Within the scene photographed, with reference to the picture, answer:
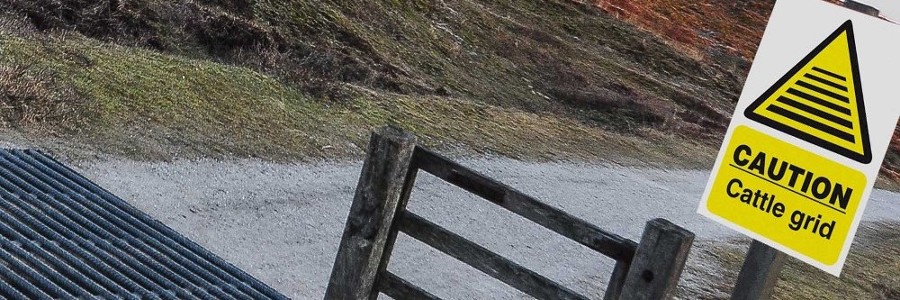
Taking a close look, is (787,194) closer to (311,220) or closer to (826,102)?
(826,102)

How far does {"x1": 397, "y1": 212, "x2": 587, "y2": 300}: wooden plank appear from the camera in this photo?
4.54 metres

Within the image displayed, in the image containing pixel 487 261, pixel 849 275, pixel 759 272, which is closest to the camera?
pixel 759 272

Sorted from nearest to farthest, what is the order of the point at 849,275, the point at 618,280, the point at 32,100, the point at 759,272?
the point at 759,272
the point at 618,280
the point at 32,100
the point at 849,275

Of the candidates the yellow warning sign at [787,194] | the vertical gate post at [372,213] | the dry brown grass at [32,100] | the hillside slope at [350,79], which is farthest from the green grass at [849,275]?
the yellow warning sign at [787,194]

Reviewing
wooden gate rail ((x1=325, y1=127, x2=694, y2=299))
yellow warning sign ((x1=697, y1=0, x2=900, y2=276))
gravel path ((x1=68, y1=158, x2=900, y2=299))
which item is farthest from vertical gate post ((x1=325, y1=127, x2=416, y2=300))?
gravel path ((x1=68, y1=158, x2=900, y2=299))

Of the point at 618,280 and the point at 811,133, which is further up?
the point at 811,133

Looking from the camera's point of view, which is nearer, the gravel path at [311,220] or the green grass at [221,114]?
the gravel path at [311,220]

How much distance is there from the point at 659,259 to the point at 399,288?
1.25m

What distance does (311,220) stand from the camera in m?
8.41

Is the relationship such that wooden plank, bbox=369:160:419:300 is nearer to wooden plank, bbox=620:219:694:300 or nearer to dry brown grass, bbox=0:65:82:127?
wooden plank, bbox=620:219:694:300

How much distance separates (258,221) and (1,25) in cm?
432

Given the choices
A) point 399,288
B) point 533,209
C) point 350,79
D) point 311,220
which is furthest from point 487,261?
point 350,79

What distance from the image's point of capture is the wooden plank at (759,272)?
3256 mm

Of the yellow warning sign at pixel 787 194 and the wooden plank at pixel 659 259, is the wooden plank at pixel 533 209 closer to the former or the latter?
the wooden plank at pixel 659 259
